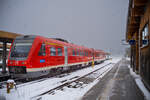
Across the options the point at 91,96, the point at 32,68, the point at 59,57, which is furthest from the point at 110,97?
the point at 59,57

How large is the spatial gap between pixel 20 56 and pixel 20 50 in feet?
1.57

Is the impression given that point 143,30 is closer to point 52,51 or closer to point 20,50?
point 52,51

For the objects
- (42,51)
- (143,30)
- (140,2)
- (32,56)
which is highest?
(140,2)

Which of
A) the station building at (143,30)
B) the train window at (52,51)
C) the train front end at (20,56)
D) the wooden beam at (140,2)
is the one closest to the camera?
the station building at (143,30)

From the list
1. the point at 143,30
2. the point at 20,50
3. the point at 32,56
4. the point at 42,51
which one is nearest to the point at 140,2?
the point at 143,30

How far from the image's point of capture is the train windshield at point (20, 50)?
899 cm

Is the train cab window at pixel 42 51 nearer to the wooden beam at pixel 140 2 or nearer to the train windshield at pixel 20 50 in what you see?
the train windshield at pixel 20 50

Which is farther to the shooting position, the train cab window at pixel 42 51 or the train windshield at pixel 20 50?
the train cab window at pixel 42 51

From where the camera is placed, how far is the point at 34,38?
9.38 meters

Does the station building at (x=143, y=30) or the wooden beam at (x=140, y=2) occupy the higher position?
the wooden beam at (x=140, y=2)

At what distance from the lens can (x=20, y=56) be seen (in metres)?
8.99

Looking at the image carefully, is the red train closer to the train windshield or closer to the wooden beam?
the train windshield

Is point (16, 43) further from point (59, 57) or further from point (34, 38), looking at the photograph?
point (59, 57)

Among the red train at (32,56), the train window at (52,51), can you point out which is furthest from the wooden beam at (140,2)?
the train window at (52,51)
